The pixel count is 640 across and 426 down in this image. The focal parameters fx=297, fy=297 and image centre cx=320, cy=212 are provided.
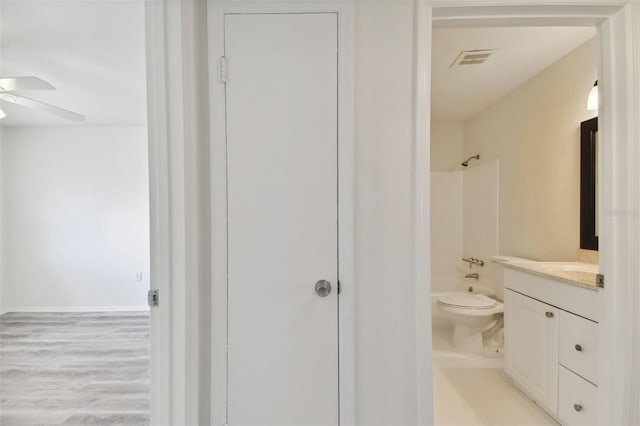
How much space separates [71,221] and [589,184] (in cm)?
555

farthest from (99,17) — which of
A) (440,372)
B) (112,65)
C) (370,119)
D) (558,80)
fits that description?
(440,372)

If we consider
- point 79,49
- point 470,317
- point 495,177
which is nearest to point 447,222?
point 495,177

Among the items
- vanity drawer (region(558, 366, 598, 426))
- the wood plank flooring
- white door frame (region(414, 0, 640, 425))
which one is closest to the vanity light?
white door frame (region(414, 0, 640, 425))

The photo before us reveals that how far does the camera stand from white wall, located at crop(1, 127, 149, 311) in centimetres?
399

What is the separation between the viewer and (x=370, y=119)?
1.20 metres

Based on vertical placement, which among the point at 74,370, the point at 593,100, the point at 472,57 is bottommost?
the point at 74,370

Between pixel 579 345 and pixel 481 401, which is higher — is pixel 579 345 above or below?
above

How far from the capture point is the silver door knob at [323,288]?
3.84 feet

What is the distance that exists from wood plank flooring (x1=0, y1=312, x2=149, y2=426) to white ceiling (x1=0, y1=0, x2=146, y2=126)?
96.9 inches

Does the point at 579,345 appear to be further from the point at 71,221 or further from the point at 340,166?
the point at 71,221

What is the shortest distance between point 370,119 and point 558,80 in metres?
1.95

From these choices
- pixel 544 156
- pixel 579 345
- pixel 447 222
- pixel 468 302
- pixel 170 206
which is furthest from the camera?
pixel 447 222

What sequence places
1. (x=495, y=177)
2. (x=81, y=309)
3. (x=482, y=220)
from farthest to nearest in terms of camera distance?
(x=81, y=309)
(x=482, y=220)
(x=495, y=177)

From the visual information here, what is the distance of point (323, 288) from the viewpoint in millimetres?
1169
